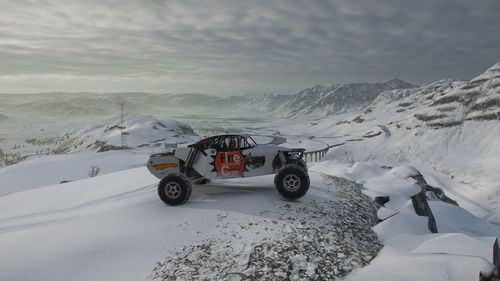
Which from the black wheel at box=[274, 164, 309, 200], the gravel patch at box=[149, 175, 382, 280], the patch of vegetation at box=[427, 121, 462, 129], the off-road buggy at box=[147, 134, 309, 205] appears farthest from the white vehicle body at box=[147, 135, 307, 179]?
the patch of vegetation at box=[427, 121, 462, 129]

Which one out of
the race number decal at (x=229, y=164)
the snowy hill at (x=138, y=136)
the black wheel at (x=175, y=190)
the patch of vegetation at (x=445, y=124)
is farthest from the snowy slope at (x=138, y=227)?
the patch of vegetation at (x=445, y=124)

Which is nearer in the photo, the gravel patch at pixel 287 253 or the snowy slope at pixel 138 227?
the gravel patch at pixel 287 253

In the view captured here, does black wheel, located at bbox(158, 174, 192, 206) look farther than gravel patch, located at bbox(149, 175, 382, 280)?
Yes

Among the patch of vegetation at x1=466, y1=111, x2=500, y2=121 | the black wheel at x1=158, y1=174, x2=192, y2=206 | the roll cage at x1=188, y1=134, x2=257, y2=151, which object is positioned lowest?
the black wheel at x1=158, y1=174, x2=192, y2=206

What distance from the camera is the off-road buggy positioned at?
29.8 feet

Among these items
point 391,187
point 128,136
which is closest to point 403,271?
point 391,187

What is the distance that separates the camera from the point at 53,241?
7098 mm

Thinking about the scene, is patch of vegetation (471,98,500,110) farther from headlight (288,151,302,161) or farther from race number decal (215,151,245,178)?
race number decal (215,151,245,178)

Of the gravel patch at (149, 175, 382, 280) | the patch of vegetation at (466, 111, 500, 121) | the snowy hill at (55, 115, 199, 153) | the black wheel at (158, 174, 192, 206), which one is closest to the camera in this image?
the gravel patch at (149, 175, 382, 280)

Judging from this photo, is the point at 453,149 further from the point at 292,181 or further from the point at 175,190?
the point at 175,190

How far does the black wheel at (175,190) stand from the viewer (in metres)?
8.98

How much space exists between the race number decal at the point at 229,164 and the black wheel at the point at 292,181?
55.1 inches

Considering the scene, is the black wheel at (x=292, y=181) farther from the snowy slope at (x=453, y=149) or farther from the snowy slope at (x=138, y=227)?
the snowy slope at (x=453, y=149)

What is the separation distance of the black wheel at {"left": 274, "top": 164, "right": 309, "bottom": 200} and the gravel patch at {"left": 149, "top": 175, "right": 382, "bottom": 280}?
654 mm
